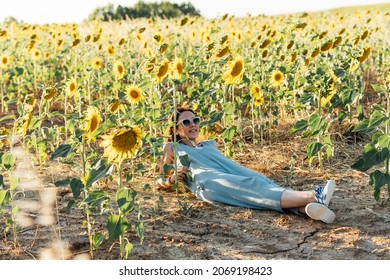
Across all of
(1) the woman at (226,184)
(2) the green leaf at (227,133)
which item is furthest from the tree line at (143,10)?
(1) the woman at (226,184)

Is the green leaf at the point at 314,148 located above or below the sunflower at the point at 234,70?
below

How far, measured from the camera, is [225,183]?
4242mm

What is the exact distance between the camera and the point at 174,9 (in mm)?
19078

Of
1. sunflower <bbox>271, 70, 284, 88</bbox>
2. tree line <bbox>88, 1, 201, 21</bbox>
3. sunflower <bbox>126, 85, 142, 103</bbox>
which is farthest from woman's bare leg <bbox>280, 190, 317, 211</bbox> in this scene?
tree line <bbox>88, 1, 201, 21</bbox>

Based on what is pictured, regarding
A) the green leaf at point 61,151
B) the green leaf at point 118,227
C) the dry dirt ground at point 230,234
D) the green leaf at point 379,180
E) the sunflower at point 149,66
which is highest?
the sunflower at point 149,66

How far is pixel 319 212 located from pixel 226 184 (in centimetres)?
61

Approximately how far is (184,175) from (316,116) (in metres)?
1.07

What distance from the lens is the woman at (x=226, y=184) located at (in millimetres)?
3996

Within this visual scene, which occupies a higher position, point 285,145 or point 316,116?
point 316,116

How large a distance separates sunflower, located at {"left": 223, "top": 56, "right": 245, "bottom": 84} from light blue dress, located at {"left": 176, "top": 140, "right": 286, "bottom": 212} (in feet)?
2.29

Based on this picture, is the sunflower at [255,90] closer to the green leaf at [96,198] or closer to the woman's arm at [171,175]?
the woman's arm at [171,175]
